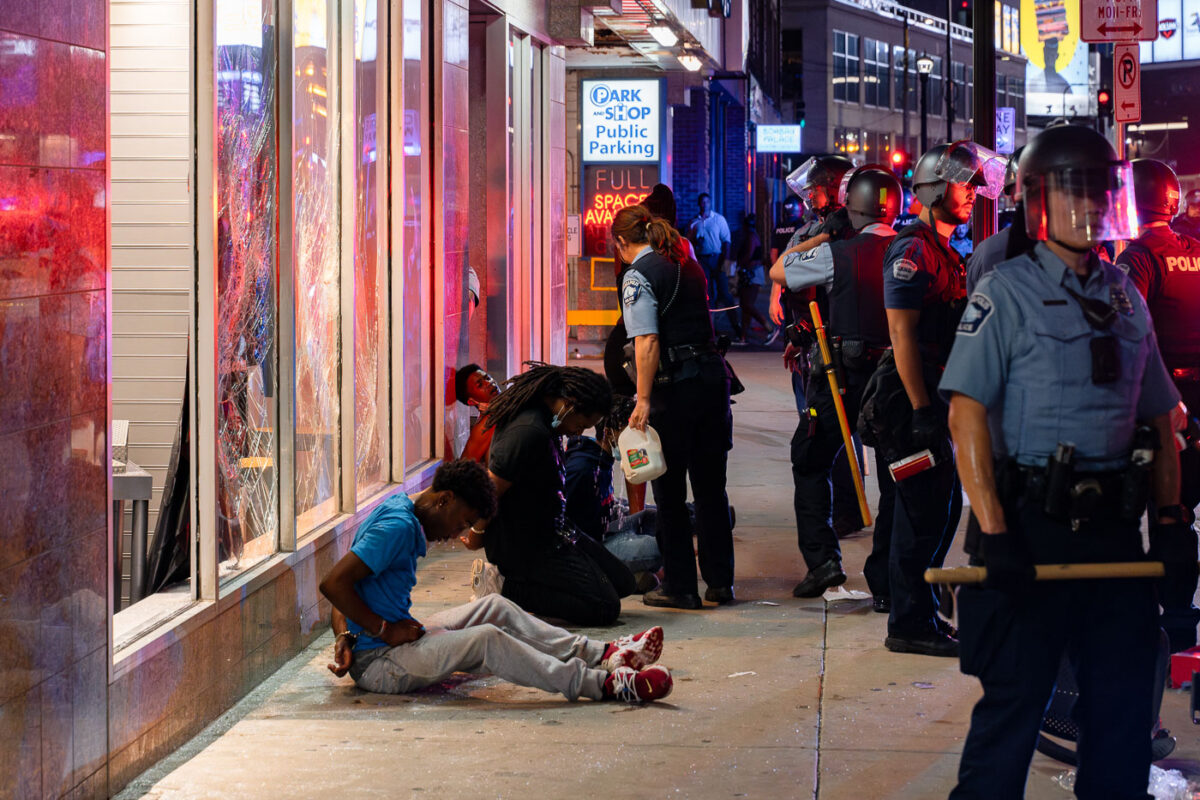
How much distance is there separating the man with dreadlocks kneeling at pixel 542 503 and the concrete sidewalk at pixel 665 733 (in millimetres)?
269

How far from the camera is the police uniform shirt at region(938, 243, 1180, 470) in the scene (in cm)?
385

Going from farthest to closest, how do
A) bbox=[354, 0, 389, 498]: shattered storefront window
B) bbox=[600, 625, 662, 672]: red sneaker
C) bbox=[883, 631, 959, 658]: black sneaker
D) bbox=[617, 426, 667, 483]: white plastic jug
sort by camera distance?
bbox=[354, 0, 389, 498]: shattered storefront window, bbox=[617, 426, 667, 483]: white plastic jug, bbox=[883, 631, 959, 658]: black sneaker, bbox=[600, 625, 662, 672]: red sneaker

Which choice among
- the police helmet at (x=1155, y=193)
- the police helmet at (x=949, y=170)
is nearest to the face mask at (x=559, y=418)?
the police helmet at (x=949, y=170)

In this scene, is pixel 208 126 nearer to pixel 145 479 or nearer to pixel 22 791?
pixel 145 479

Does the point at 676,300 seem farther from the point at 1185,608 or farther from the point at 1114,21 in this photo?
the point at 1114,21

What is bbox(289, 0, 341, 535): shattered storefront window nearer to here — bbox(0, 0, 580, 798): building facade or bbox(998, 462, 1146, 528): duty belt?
Answer: bbox(0, 0, 580, 798): building facade

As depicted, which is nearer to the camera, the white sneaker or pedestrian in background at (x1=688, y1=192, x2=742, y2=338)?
the white sneaker

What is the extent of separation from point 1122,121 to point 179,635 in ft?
30.1

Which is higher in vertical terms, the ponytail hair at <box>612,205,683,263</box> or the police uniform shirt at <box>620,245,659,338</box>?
the ponytail hair at <box>612,205,683,263</box>

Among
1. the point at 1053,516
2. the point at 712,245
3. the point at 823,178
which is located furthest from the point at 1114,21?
the point at 712,245

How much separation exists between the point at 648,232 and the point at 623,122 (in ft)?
46.1

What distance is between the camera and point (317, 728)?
5656 millimetres

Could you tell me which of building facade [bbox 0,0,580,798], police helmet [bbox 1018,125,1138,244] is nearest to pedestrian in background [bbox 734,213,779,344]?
building facade [bbox 0,0,580,798]

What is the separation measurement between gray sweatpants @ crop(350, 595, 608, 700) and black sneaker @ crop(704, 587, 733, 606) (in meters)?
1.66
